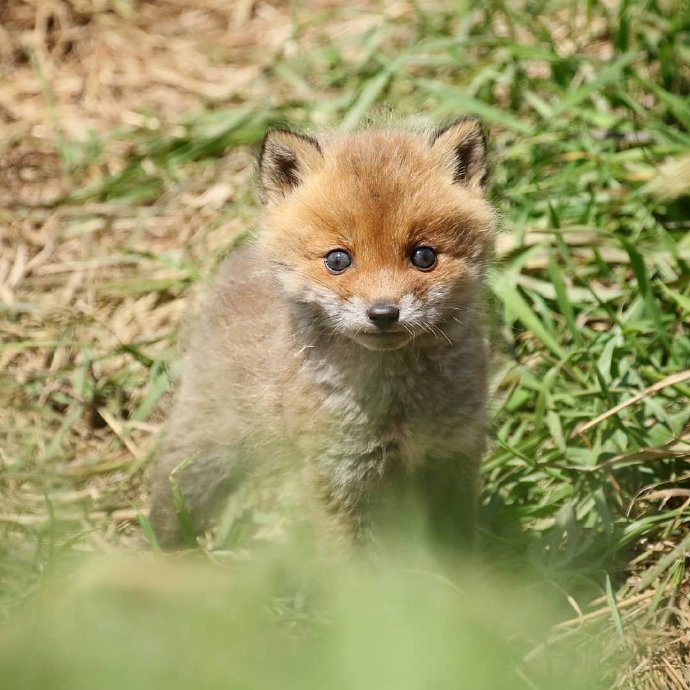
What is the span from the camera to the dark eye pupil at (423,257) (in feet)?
10.7

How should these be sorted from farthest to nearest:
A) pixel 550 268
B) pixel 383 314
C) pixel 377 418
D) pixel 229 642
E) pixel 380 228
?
pixel 550 268 → pixel 377 418 → pixel 380 228 → pixel 383 314 → pixel 229 642

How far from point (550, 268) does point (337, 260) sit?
1.78 metres

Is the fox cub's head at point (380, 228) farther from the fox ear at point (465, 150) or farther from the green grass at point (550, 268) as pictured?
the green grass at point (550, 268)

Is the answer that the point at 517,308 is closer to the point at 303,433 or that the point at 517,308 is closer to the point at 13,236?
the point at 303,433

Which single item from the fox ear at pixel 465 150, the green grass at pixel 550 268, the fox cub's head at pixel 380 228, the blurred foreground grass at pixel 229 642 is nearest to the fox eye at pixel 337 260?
the fox cub's head at pixel 380 228

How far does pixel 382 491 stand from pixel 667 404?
1.54 metres

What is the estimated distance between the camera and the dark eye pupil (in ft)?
10.7

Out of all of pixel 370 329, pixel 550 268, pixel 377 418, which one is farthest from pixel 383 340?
pixel 550 268

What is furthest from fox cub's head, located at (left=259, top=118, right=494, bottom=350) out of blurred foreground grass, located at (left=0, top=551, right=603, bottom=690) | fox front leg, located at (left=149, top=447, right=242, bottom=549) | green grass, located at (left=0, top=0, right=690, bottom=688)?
blurred foreground grass, located at (left=0, top=551, right=603, bottom=690)

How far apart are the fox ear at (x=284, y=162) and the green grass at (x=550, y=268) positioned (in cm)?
87

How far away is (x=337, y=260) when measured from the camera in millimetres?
3285

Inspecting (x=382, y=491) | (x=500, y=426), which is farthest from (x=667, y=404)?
(x=382, y=491)

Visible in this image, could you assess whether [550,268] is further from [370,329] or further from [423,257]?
[370,329]

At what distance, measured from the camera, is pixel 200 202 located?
6180 millimetres
